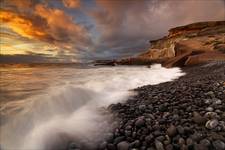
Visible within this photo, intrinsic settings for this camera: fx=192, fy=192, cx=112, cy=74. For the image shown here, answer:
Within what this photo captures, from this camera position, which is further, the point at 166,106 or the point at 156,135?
the point at 166,106

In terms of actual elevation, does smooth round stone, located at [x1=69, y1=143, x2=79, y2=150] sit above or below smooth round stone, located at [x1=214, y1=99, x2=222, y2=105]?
below

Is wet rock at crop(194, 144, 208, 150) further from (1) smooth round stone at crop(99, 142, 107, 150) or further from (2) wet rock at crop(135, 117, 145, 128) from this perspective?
(1) smooth round stone at crop(99, 142, 107, 150)

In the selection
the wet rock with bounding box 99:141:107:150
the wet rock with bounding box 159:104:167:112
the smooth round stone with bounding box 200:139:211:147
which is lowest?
the wet rock with bounding box 99:141:107:150

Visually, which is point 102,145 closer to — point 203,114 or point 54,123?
point 54,123

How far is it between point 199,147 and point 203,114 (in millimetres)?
978

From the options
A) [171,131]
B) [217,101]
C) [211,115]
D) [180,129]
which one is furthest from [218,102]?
[171,131]

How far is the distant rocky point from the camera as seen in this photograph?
18.5 metres

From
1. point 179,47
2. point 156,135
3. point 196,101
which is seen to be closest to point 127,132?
point 156,135

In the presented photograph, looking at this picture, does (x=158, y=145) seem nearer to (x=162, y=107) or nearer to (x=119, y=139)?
(x=119, y=139)

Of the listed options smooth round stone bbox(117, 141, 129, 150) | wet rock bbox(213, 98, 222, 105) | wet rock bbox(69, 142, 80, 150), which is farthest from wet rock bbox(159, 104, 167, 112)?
wet rock bbox(69, 142, 80, 150)

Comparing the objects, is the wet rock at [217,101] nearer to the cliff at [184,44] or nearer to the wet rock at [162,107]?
the wet rock at [162,107]

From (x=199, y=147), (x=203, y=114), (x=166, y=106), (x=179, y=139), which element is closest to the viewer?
(x=199, y=147)

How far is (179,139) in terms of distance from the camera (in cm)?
263

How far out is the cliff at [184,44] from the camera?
22.4m
